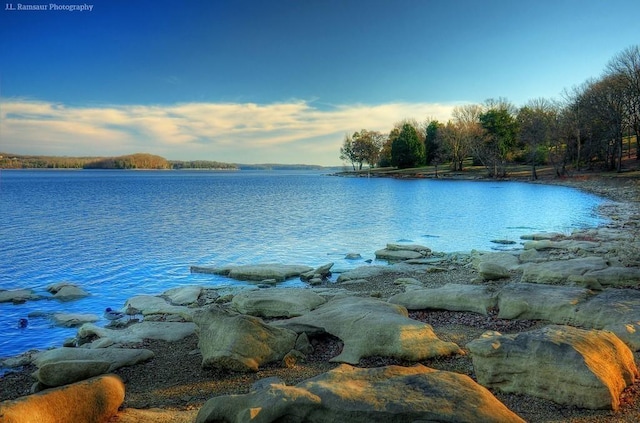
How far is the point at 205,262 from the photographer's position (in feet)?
82.6

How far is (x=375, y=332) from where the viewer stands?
388 inches

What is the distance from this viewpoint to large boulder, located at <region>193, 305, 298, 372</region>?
359 inches

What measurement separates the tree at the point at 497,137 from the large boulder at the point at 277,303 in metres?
97.8

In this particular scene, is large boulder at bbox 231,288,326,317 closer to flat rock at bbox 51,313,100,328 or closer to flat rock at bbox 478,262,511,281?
flat rock at bbox 51,313,100,328

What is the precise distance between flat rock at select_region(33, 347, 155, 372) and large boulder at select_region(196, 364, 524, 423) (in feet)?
14.6

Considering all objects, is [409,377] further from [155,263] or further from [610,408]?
[155,263]

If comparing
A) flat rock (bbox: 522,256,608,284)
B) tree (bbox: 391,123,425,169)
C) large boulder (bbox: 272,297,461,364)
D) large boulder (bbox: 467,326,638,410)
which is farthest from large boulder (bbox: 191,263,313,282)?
tree (bbox: 391,123,425,169)

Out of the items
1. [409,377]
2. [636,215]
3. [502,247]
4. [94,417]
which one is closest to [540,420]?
[409,377]

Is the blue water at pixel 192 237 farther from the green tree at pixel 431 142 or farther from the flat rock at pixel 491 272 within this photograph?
the green tree at pixel 431 142

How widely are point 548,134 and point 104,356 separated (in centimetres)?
9090

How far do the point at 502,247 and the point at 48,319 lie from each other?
24.4 m

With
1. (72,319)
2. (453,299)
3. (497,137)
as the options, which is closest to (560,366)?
(453,299)

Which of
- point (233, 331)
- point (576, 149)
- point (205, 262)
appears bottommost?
point (205, 262)

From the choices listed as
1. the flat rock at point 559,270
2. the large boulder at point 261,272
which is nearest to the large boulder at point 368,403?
the flat rock at point 559,270
